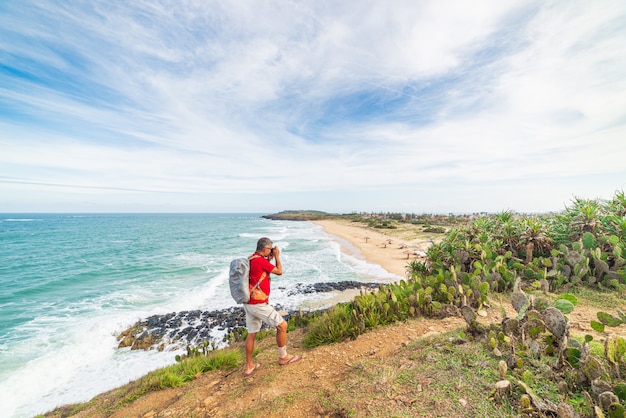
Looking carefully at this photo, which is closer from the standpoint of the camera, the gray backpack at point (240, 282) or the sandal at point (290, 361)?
the gray backpack at point (240, 282)

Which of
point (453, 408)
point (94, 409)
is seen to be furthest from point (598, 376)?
point (94, 409)

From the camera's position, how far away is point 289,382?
443 centimetres

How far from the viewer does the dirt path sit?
152 inches

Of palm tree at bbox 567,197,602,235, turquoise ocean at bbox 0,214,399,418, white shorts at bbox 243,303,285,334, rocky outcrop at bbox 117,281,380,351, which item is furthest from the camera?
rocky outcrop at bbox 117,281,380,351

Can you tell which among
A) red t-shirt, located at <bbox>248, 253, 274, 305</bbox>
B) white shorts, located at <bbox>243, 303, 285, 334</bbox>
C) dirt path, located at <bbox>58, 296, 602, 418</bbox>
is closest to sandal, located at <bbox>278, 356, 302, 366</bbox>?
dirt path, located at <bbox>58, 296, 602, 418</bbox>

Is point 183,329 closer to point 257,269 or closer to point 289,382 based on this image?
point 257,269

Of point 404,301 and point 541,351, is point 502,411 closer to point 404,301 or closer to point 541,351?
point 541,351

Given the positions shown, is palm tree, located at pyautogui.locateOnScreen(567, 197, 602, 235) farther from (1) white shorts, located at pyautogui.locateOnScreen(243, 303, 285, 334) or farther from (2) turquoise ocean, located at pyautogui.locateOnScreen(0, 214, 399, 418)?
(2) turquoise ocean, located at pyautogui.locateOnScreen(0, 214, 399, 418)

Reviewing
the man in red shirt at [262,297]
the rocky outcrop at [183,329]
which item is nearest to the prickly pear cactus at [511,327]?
the man in red shirt at [262,297]

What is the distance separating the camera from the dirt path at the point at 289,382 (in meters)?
3.87

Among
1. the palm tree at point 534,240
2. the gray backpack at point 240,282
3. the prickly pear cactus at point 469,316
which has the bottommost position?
the prickly pear cactus at point 469,316

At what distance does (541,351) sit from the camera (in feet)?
10.7

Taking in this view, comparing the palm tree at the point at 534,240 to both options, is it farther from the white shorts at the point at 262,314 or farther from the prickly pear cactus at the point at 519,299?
the white shorts at the point at 262,314

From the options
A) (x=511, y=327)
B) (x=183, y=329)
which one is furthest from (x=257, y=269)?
Result: (x=183, y=329)
